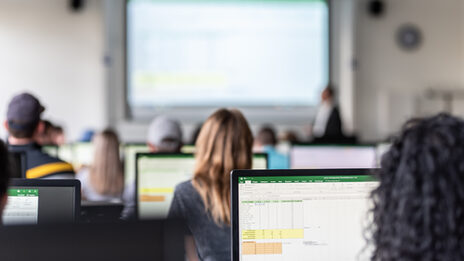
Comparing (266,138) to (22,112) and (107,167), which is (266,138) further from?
(22,112)

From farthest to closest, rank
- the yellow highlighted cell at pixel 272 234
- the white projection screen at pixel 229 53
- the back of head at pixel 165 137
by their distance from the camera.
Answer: the white projection screen at pixel 229 53, the back of head at pixel 165 137, the yellow highlighted cell at pixel 272 234

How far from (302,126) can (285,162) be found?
5.08 m

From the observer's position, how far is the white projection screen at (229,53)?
A: 9273 millimetres

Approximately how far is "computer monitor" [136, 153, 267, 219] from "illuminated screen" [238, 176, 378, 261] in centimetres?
144

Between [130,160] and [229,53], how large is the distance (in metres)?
5.49

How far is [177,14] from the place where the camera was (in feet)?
30.6

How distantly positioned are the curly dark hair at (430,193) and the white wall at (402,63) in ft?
28.9

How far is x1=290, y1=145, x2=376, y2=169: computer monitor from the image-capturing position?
442 cm

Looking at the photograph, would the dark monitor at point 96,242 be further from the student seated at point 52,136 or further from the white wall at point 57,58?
the white wall at point 57,58

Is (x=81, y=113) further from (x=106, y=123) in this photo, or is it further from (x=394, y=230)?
(x=394, y=230)

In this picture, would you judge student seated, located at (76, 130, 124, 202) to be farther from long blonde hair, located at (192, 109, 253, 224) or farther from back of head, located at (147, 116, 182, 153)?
long blonde hair, located at (192, 109, 253, 224)

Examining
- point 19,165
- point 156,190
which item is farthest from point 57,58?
point 19,165

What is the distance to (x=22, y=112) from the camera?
2754 mm

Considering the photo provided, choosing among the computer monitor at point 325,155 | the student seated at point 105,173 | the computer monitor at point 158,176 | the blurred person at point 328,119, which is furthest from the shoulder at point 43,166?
the blurred person at point 328,119
